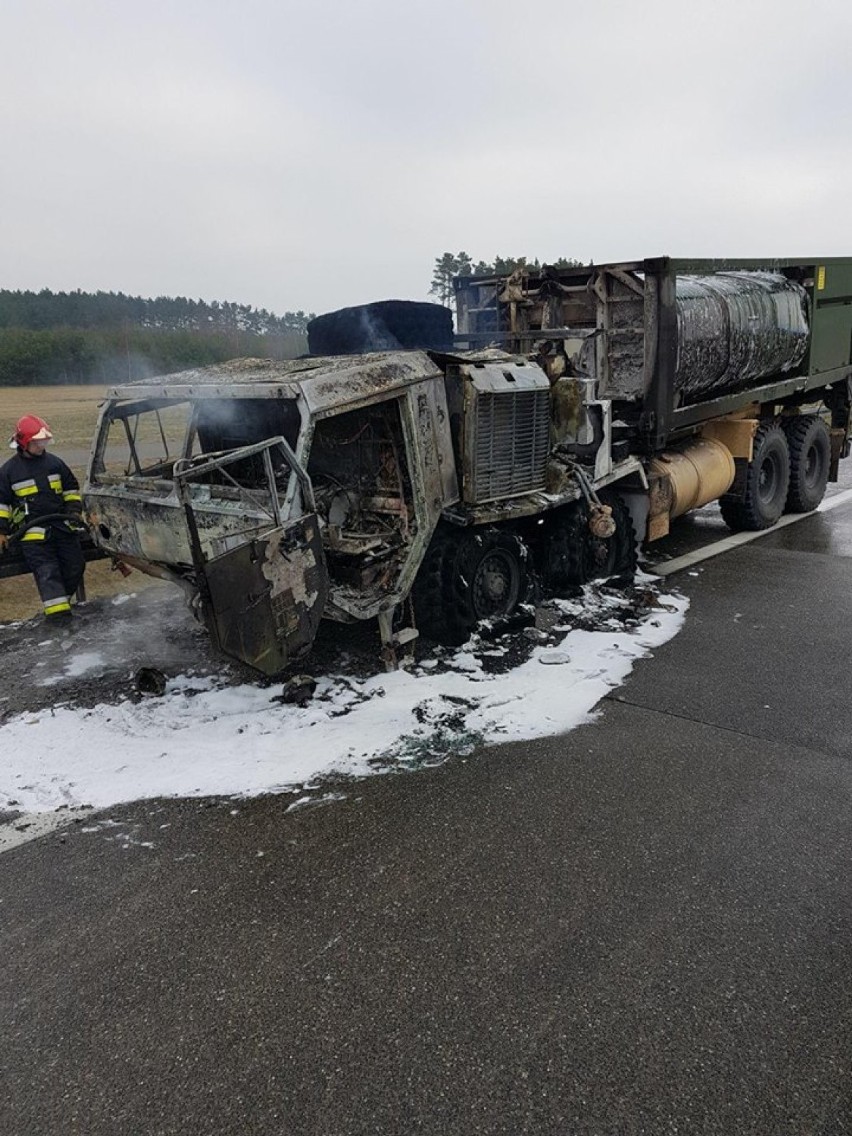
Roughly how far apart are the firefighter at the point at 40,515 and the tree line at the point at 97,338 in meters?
12.7

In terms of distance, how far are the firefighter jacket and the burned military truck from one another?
2.12ft

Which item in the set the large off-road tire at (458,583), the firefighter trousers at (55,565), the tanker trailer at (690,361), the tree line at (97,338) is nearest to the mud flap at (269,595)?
the large off-road tire at (458,583)

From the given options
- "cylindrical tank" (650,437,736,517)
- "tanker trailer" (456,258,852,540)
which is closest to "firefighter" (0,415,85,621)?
"tanker trailer" (456,258,852,540)

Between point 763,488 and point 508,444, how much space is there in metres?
4.86

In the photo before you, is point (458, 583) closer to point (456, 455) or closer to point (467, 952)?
point (456, 455)

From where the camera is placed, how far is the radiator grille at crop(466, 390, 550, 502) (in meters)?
5.67

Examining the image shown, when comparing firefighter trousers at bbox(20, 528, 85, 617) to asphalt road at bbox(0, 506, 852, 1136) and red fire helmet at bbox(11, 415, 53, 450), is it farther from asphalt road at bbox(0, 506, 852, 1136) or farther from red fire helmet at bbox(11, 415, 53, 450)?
asphalt road at bbox(0, 506, 852, 1136)

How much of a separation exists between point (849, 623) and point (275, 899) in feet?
15.6

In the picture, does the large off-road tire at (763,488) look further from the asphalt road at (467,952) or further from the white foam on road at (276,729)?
the asphalt road at (467,952)

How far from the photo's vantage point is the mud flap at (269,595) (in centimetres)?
415

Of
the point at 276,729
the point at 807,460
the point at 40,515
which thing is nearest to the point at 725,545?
the point at 807,460

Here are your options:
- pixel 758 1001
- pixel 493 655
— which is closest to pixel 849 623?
pixel 493 655

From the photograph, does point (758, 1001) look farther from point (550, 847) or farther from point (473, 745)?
point (473, 745)

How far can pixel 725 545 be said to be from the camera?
28.5 ft
